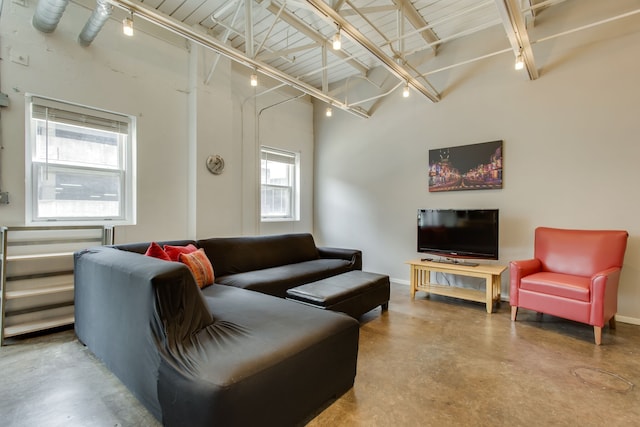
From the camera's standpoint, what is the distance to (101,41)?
10.4 feet

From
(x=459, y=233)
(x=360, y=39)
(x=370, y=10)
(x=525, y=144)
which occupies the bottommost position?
(x=459, y=233)

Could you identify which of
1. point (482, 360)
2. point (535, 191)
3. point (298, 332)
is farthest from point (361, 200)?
point (298, 332)

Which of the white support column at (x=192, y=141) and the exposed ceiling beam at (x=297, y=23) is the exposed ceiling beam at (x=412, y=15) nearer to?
the exposed ceiling beam at (x=297, y=23)

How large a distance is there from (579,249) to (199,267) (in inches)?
147

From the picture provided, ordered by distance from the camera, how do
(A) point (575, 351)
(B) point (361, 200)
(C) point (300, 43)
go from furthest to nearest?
(B) point (361, 200) → (C) point (300, 43) → (A) point (575, 351)

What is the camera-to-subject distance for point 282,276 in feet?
10.4

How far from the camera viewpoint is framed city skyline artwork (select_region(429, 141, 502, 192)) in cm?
381

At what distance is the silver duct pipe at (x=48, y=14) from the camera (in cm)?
254

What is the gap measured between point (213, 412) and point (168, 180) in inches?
126

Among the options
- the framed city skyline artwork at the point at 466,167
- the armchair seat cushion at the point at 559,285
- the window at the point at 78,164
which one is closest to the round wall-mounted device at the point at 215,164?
the window at the point at 78,164

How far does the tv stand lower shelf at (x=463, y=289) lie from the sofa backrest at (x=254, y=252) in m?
1.40

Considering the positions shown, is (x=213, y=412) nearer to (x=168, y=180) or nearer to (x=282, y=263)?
(x=282, y=263)

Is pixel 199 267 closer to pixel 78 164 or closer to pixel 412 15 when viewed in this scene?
pixel 78 164

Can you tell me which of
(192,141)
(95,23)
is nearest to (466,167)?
(192,141)
